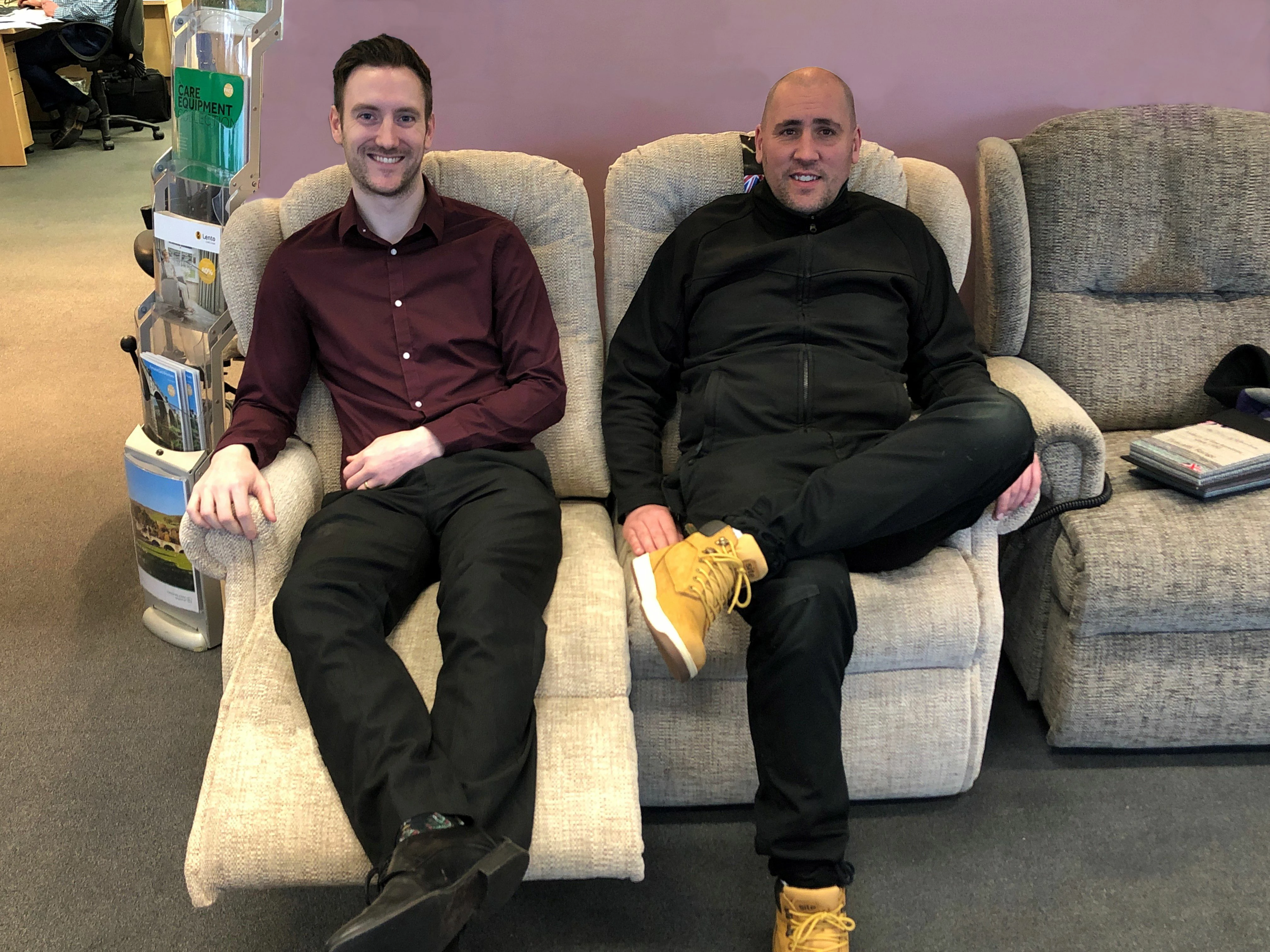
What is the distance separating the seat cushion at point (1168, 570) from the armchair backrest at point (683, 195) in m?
0.61

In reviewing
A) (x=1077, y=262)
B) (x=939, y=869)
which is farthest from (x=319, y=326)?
(x=1077, y=262)

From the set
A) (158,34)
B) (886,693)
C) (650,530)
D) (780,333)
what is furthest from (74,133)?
(886,693)

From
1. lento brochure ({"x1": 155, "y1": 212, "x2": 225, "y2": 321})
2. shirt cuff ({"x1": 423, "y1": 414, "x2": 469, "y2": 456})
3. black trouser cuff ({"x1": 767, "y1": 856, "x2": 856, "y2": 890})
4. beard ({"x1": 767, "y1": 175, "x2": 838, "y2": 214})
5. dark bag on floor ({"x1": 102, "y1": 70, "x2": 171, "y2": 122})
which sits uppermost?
beard ({"x1": 767, "y1": 175, "x2": 838, "y2": 214})

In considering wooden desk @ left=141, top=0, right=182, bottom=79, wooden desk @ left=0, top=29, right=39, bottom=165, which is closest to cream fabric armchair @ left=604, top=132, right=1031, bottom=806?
wooden desk @ left=0, top=29, right=39, bottom=165

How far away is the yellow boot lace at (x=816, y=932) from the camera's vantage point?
1489mm

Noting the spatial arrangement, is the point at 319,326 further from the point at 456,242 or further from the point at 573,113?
the point at 573,113

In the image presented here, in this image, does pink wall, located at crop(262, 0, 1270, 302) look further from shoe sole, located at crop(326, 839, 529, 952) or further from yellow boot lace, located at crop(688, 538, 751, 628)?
shoe sole, located at crop(326, 839, 529, 952)

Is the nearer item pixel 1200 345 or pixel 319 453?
pixel 319 453

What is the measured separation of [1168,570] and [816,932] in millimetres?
A: 887

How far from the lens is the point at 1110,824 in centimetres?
181

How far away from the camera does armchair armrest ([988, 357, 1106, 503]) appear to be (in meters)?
1.89

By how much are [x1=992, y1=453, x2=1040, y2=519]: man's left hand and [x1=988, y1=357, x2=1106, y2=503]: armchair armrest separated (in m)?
0.12

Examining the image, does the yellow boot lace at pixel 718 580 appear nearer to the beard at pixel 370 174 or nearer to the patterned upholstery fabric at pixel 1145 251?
the beard at pixel 370 174

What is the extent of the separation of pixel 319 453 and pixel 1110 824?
1579 millimetres
